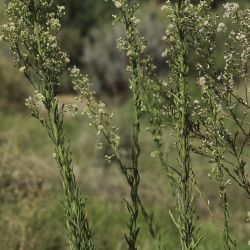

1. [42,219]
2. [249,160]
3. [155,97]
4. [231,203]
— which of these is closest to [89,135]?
[249,160]

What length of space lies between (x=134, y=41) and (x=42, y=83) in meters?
0.60

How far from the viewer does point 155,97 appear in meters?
3.90

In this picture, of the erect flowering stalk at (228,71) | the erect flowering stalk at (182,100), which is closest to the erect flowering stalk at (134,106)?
the erect flowering stalk at (182,100)

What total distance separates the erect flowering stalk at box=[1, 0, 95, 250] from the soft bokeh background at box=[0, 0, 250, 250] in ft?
1.31

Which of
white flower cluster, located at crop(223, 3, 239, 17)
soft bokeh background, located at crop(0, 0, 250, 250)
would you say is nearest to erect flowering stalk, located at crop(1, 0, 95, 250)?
soft bokeh background, located at crop(0, 0, 250, 250)

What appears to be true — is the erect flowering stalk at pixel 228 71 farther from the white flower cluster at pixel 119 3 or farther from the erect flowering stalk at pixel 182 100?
the white flower cluster at pixel 119 3

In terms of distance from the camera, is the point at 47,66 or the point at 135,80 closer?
the point at 47,66

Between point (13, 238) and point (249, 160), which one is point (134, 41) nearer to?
point (13, 238)

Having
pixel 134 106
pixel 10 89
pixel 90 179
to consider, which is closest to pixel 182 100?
pixel 134 106

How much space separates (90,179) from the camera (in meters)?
14.7

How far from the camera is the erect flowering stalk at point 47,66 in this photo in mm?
3523

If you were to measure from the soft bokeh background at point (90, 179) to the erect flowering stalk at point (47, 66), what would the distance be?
400mm

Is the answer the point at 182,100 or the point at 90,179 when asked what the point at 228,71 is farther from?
the point at 90,179

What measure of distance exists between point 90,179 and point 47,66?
11.3 m
